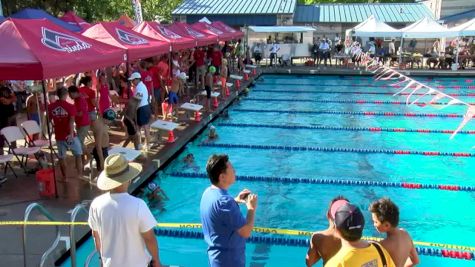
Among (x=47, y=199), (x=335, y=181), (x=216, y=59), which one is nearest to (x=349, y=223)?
(x=47, y=199)

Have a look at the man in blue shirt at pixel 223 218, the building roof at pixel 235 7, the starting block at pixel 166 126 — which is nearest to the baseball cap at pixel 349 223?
the man in blue shirt at pixel 223 218

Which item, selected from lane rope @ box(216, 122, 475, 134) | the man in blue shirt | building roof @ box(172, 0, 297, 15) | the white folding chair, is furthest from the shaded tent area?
building roof @ box(172, 0, 297, 15)

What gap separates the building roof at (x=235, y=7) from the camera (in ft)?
94.7

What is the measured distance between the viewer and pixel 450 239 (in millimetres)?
6539

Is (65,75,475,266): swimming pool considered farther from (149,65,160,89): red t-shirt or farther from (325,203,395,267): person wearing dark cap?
(325,203,395,267): person wearing dark cap

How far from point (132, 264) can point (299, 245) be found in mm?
3203

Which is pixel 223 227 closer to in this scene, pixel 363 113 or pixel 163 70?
pixel 163 70

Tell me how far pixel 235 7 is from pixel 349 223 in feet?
92.9

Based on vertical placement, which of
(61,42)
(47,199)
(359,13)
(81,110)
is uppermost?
(359,13)

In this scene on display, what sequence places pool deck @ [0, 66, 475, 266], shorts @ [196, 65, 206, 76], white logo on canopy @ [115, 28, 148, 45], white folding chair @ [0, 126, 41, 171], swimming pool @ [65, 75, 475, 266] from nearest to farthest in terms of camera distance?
pool deck @ [0, 66, 475, 266] → swimming pool @ [65, 75, 475, 266] → white folding chair @ [0, 126, 41, 171] → white logo on canopy @ [115, 28, 148, 45] → shorts @ [196, 65, 206, 76]

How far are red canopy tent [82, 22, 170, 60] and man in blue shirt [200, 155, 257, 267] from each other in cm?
623

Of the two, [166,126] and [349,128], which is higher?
[166,126]

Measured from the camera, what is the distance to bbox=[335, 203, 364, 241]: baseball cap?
2.72 metres

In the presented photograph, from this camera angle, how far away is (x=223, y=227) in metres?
3.20
